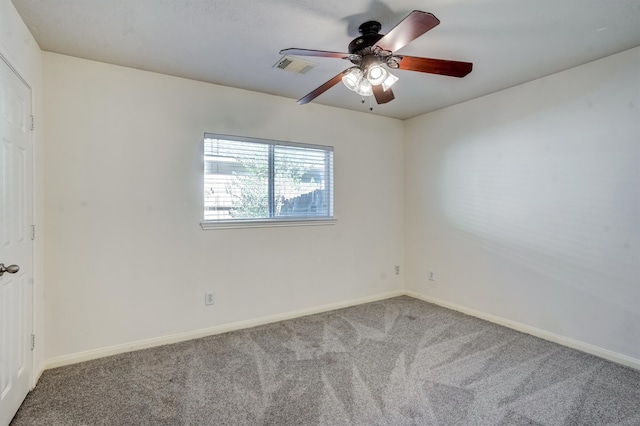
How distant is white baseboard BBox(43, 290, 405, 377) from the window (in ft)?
3.29

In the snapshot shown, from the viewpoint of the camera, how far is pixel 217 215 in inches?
125

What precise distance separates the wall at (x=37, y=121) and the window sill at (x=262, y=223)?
1.19 meters

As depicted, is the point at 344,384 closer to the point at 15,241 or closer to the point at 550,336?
the point at 550,336

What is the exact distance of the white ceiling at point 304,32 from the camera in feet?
6.35

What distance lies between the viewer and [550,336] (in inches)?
117

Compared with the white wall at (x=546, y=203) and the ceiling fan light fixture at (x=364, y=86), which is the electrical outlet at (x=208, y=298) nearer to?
the ceiling fan light fixture at (x=364, y=86)

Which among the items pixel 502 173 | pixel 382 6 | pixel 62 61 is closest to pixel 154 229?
pixel 62 61

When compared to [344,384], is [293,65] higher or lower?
higher

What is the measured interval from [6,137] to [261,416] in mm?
2157

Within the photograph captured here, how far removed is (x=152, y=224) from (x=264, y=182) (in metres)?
1.15

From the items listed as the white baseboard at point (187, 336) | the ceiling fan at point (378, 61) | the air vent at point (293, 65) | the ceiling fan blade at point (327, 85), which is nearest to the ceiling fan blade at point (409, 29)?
the ceiling fan at point (378, 61)

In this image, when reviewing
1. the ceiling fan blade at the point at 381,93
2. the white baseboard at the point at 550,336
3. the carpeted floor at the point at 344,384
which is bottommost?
the carpeted floor at the point at 344,384

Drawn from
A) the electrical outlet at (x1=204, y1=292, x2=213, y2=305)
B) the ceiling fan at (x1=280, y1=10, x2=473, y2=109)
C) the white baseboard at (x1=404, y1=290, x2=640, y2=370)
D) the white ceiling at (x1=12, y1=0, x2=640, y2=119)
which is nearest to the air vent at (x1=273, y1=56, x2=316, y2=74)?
the white ceiling at (x1=12, y1=0, x2=640, y2=119)

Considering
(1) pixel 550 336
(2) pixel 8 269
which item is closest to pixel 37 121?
(2) pixel 8 269
